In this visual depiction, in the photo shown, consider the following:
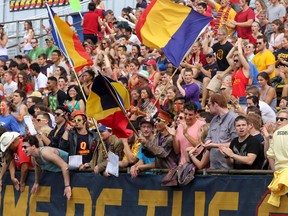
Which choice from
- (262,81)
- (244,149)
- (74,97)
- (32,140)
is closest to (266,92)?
(262,81)

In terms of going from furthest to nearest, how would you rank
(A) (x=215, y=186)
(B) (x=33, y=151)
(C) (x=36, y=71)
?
(C) (x=36, y=71), (B) (x=33, y=151), (A) (x=215, y=186)

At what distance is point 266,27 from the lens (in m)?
22.0

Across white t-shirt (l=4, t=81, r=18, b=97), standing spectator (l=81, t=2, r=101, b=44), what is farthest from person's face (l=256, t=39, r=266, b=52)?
standing spectator (l=81, t=2, r=101, b=44)

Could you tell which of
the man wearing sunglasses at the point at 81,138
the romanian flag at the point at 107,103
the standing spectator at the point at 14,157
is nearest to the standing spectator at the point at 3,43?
the standing spectator at the point at 14,157

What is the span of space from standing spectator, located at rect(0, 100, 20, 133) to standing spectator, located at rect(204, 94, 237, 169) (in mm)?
6016

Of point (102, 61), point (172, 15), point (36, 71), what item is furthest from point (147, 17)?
point (36, 71)

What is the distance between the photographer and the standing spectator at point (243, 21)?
21359 millimetres

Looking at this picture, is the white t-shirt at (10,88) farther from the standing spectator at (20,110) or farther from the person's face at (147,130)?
the person's face at (147,130)

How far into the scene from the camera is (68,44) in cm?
1739

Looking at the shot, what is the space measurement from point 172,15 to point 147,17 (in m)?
0.42

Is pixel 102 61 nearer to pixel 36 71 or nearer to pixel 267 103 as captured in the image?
pixel 36 71

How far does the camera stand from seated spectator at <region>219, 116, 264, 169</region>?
13125 mm

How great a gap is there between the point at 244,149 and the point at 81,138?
3.59 m

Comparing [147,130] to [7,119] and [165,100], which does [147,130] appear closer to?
[165,100]
